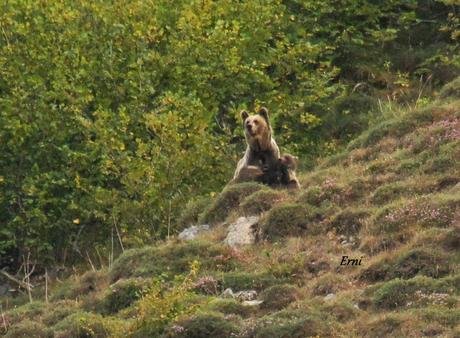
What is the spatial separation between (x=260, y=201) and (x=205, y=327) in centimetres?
489

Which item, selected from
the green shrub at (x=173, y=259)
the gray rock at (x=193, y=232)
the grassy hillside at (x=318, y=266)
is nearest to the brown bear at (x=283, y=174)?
the grassy hillside at (x=318, y=266)

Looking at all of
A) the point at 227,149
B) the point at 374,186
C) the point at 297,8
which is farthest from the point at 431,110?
the point at 297,8

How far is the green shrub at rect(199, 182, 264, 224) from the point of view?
1003 inches

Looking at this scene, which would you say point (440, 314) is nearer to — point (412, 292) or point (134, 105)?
point (412, 292)

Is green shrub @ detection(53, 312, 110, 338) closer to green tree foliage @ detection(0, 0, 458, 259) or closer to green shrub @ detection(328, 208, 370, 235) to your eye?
green shrub @ detection(328, 208, 370, 235)

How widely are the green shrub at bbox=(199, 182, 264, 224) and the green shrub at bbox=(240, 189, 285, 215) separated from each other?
0.45m

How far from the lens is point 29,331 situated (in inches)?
872

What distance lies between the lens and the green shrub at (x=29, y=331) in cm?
2202

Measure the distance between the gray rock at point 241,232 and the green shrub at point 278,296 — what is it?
272 centimetres

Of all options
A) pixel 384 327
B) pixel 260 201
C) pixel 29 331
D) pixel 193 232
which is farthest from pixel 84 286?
pixel 384 327

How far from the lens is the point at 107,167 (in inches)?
1156

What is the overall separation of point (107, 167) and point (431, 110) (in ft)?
20.1

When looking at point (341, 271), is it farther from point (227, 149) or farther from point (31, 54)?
point (31, 54)

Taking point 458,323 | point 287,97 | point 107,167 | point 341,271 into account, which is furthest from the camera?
point 287,97
